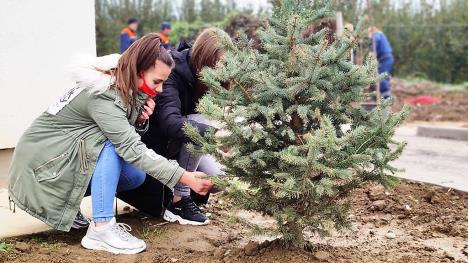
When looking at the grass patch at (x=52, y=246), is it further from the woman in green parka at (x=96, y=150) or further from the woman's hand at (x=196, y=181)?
the woman's hand at (x=196, y=181)

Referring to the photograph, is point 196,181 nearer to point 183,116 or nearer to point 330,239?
point 183,116

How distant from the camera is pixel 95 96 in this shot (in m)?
3.46

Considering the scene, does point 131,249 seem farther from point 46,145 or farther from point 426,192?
point 426,192

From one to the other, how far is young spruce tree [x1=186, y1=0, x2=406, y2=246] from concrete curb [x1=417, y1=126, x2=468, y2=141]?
6935 mm

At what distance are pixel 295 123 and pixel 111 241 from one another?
4.01ft

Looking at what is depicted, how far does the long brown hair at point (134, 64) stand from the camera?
347 cm

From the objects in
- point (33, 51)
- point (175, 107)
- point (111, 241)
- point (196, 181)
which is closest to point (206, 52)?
point (175, 107)

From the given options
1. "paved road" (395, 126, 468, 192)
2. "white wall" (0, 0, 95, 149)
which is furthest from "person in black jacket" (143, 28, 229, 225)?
"paved road" (395, 126, 468, 192)

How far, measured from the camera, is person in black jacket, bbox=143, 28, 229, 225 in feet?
12.8

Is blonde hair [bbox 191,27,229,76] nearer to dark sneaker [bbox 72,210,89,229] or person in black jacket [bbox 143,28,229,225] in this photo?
person in black jacket [bbox 143,28,229,225]

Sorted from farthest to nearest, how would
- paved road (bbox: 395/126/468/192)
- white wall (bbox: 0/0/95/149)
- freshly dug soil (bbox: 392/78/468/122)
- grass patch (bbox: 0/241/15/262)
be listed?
freshly dug soil (bbox: 392/78/468/122)
paved road (bbox: 395/126/468/192)
white wall (bbox: 0/0/95/149)
grass patch (bbox: 0/241/15/262)

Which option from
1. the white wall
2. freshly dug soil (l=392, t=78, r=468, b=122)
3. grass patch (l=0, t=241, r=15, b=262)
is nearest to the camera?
grass patch (l=0, t=241, r=15, b=262)

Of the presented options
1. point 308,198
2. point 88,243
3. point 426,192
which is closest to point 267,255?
point 308,198

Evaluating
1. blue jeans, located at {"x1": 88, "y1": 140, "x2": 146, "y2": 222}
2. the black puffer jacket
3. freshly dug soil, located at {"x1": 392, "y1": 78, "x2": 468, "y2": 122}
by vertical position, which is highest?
the black puffer jacket
